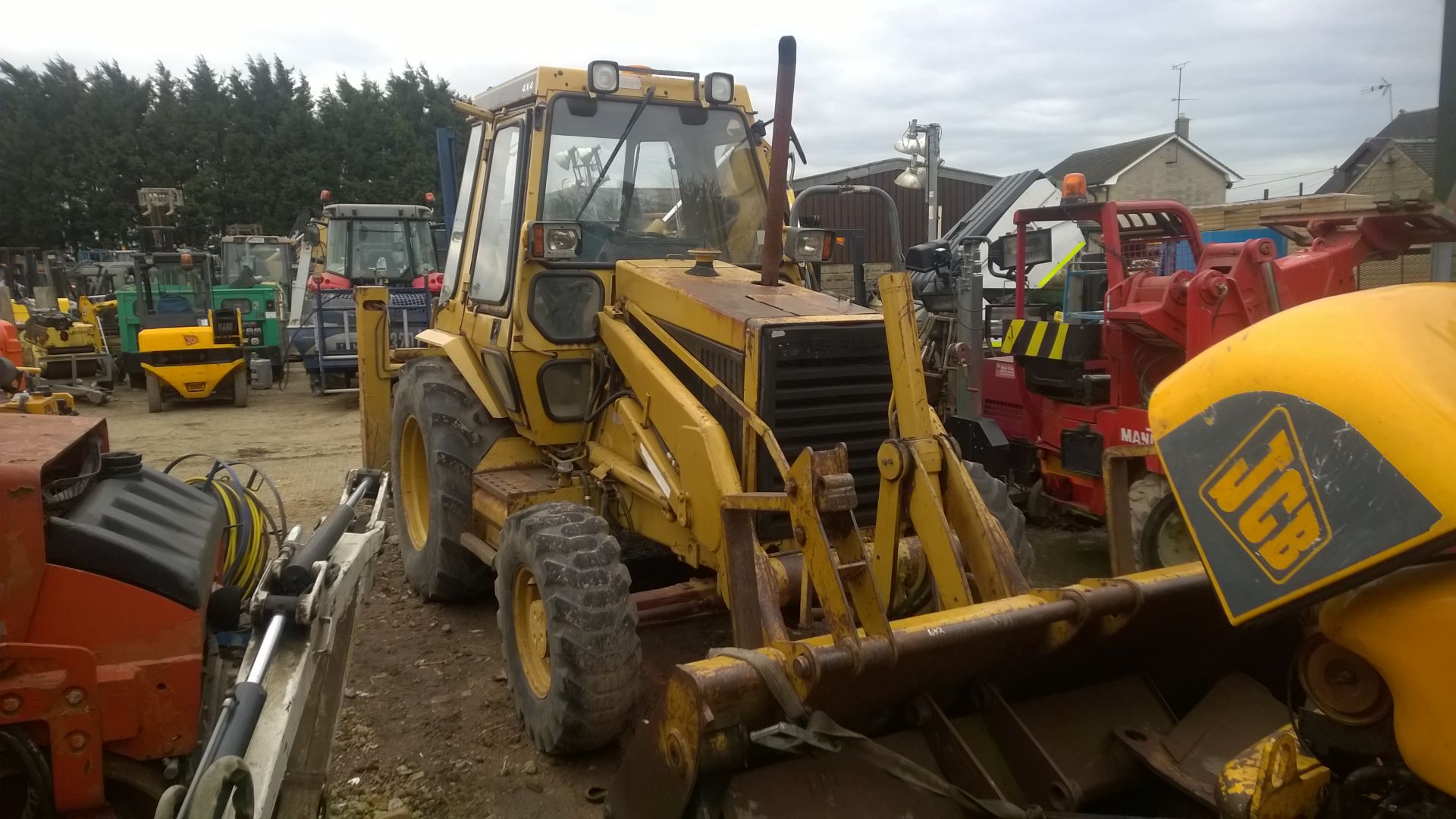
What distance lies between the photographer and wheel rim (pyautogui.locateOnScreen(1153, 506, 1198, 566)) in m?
5.46

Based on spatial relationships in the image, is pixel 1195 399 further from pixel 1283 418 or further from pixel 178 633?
pixel 178 633

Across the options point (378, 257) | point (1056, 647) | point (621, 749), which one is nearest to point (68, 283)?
point (378, 257)

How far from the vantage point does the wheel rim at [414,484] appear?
578 centimetres

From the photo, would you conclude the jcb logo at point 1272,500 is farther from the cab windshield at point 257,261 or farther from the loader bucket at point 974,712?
the cab windshield at point 257,261

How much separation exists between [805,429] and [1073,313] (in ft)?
15.9

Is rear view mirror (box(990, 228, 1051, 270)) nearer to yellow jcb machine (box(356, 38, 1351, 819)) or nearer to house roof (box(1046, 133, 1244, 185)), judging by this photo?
yellow jcb machine (box(356, 38, 1351, 819))

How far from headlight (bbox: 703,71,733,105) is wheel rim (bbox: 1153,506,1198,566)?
3312 millimetres

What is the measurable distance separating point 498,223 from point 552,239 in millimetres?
857

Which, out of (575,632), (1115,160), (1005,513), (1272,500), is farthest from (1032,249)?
(1115,160)

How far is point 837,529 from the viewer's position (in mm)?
2760

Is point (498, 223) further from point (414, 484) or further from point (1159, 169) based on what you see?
point (1159, 169)

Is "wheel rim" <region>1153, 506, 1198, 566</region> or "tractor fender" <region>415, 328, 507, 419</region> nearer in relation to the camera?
"tractor fender" <region>415, 328, 507, 419</region>

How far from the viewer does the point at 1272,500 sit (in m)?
1.61

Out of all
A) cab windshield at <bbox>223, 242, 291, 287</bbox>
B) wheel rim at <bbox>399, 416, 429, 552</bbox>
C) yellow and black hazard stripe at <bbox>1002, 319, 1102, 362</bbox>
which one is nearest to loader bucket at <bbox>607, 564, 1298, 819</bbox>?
wheel rim at <bbox>399, 416, 429, 552</bbox>
